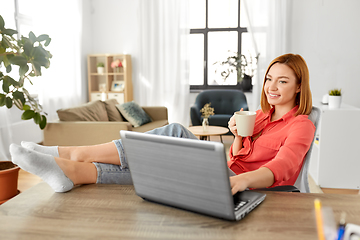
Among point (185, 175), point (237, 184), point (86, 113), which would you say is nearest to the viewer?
point (185, 175)

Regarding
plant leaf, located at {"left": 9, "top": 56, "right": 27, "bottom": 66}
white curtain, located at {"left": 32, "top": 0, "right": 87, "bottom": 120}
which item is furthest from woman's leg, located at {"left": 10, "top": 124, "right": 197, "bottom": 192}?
white curtain, located at {"left": 32, "top": 0, "right": 87, "bottom": 120}

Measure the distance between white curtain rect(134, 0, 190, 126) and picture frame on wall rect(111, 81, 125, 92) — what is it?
0.36 meters

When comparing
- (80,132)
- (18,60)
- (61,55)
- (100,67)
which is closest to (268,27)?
(100,67)

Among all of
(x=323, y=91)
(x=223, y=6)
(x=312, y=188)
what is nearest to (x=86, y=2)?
(x=223, y=6)

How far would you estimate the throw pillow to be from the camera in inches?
175

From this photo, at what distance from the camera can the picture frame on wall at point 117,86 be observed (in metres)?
6.14

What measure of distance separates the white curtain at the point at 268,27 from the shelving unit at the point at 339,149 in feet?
9.98

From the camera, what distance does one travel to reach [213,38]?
246 inches

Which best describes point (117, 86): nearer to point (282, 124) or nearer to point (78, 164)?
point (282, 124)

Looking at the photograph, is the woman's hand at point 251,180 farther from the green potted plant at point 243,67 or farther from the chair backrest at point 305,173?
the green potted plant at point 243,67

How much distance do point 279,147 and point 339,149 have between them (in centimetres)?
176

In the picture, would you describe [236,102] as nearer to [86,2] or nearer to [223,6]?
[223,6]

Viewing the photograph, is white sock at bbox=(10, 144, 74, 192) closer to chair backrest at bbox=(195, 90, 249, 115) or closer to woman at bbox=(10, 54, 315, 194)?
woman at bbox=(10, 54, 315, 194)

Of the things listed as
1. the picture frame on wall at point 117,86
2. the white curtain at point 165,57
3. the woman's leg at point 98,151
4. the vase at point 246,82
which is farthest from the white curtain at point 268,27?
the woman's leg at point 98,151
